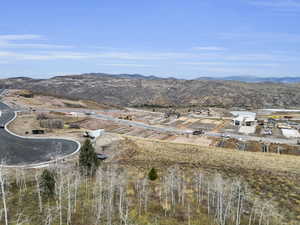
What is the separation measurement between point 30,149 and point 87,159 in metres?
20.9

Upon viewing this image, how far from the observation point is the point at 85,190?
28750 millimetres

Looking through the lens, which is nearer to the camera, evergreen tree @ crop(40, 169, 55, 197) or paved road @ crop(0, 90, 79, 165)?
evergreen tree @ crop(40, 169, 55, 197)

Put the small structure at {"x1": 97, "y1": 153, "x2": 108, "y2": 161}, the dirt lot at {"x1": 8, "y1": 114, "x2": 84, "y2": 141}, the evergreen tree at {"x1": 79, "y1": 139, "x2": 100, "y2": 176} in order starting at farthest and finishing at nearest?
the dirt lot at {"x1": 8, "y1": 114, "x2": 84, "y2": 141} < the small structure at {"x1": 97, "y1": 153, "x2": 108, "y2": 161} < the evergreen tree at {"x1": 79, "y1": 139, "x2": 100, "y2": 176}

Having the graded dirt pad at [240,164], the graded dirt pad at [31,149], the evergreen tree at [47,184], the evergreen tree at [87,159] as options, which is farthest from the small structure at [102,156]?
the evergreen tree at [47,184]

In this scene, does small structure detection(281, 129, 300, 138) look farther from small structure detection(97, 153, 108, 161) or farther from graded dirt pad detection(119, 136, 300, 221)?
small structure detection(97, 153, 108, 161)

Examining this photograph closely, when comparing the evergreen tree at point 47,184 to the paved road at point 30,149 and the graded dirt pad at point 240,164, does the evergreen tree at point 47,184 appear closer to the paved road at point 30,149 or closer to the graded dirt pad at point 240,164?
the paved road at point 30,149

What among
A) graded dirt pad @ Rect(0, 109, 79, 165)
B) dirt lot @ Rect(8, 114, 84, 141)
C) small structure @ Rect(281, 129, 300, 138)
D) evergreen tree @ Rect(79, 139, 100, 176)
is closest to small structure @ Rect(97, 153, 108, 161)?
graded dirt pad @ Rect(0, 109, 79, 165)

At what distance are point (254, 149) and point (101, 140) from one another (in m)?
40.4

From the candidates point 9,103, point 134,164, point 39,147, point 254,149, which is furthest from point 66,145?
point 9,103

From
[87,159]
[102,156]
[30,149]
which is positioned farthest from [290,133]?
[30,149]

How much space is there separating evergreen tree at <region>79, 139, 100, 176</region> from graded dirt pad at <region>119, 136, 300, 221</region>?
9997 mm

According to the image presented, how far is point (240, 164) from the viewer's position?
44.0m

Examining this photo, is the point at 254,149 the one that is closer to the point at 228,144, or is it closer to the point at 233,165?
the point at 228,144

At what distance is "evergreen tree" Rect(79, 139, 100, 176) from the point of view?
31.8 m
